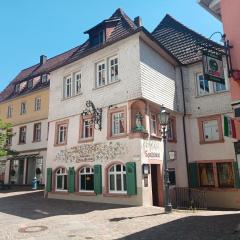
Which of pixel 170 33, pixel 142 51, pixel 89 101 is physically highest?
pixel 170 33

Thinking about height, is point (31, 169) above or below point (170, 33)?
below

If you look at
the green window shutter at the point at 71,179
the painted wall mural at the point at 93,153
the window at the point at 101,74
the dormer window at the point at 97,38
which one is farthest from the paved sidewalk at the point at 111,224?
the dormer window at the point at 97,38

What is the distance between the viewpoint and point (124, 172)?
15.5 m

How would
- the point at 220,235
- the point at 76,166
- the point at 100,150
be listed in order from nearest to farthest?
1. the point at 220,235
2. the point at 100,150
3. the point at 76,166

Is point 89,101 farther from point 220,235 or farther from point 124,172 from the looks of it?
point 220,235

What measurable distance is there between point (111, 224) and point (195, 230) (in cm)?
295

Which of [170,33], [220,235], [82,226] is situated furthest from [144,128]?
[170,33]

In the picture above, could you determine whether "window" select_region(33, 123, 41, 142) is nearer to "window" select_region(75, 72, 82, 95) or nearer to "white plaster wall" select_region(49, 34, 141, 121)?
"white plaster wall" select_region(49, 34, 141, 121)

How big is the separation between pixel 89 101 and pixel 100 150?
3.26 m

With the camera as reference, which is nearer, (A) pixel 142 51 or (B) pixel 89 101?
(A) pixel 142 51

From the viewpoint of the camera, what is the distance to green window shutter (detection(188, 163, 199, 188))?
18.5 m

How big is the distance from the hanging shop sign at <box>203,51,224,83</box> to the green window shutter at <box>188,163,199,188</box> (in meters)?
9.36

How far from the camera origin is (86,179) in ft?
56.6

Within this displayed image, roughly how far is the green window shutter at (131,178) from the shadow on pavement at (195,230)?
4.15 metres
